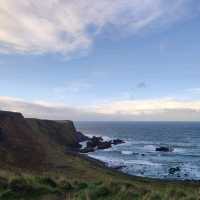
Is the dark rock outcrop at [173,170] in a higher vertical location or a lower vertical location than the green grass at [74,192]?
lower

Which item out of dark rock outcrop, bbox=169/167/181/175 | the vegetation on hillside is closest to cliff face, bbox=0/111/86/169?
dark rock outcrop, bbox=169/167/181/175

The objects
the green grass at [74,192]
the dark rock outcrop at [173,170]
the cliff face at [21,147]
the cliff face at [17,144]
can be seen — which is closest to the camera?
the green grass at [74,192]

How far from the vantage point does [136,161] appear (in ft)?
188

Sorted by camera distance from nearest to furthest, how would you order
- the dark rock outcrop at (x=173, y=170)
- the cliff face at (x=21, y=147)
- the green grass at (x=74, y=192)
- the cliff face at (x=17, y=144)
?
the green grass at (x=74, y=192) < the cliff face at (x=21, y=147) < the cliff face at (x=17, y=144) < the dark rock outcrop at (x=173, y=170)

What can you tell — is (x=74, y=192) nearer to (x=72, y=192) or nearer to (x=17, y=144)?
(x=72, y=192)

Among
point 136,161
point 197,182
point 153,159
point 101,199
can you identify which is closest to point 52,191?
point 101,199

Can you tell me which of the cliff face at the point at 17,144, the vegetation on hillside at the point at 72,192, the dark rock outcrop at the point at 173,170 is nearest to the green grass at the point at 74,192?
the vegetation on hillside at the point at 72,192

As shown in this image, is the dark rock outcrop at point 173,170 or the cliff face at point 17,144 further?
the dark rock outcrop at point 173,170

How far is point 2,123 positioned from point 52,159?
1552 cm

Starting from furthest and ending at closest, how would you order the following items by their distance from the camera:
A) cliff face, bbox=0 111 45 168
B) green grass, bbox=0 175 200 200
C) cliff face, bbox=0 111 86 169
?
cliff face, bbox=0 111 45 168, cliff face, bbox=0 111 86 169, green grass, bbox=0 175 200 200

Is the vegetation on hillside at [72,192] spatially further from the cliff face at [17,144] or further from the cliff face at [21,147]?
the cliff face at [17,144]

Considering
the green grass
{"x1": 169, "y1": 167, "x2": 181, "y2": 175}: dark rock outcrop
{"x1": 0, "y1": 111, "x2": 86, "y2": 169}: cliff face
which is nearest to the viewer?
the green grass

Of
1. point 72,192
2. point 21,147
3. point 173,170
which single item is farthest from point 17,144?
point 72,192

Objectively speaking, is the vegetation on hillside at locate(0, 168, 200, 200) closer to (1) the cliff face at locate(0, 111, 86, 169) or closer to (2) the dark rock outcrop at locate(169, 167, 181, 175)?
(1) the cliff face at locate(0, 111, 86, 169)
